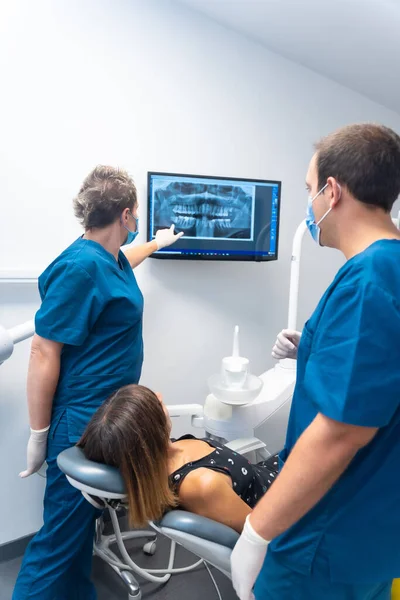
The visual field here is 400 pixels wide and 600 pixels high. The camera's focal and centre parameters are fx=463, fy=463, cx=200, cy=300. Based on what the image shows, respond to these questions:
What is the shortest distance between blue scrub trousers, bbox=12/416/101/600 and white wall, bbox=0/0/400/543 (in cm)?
44

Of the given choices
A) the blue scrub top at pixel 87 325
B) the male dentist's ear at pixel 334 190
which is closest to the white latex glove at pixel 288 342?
the blue scrub top at pixel 87 325

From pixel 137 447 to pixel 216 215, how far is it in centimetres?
112

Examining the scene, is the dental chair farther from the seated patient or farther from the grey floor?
the grey floor

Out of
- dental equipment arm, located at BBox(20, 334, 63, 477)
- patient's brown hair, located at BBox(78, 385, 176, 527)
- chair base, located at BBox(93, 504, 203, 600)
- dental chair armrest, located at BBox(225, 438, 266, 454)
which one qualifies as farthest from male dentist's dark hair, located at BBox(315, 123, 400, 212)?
chair base, located at BBox(93, 504, 203, 600)

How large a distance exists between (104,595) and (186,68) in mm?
2028

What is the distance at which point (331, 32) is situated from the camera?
1759 mm

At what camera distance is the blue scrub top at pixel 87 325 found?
1.28m

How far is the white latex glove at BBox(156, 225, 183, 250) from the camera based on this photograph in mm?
1809

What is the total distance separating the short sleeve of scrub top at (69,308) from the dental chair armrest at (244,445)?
0.64m

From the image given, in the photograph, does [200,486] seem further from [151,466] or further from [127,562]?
[127,562]

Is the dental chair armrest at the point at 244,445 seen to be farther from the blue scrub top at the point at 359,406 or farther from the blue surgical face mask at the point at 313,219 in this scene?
the blue surgical face mask at the point at 313,219

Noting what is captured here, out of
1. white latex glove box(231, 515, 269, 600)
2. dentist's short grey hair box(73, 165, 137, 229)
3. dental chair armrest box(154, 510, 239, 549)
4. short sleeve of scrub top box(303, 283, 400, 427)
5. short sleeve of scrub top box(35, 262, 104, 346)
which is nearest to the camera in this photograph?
short sleeve of scrub top box(303, 283, 400, 427)

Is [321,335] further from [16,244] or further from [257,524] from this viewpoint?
[16,244]

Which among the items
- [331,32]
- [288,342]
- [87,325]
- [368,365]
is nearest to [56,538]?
[87,325]
